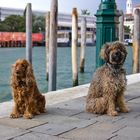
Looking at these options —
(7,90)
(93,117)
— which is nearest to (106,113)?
(93,117)

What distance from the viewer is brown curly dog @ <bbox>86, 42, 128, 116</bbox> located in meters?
7.45

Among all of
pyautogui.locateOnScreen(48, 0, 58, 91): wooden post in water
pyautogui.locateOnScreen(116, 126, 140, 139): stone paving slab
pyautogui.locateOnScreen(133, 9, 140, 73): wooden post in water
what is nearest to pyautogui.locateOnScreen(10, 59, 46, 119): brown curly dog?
pyautogui.locateOnScreen(116, 126, 140, 139): stone paving slab

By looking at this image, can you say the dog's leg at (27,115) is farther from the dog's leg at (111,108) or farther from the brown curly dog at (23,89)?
the dog's leg at (111,108)

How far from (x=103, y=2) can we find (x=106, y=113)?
2.91 m

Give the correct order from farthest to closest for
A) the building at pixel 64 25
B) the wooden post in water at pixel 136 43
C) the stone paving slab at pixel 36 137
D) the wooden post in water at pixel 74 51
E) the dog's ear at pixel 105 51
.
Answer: the building at pixel 64 25
the wooden post in water at pixel 74 51
the wooden post in water at pixel 136 43
the dog's ear at pixel 105 51
the stone paving slab at pixel 36 137

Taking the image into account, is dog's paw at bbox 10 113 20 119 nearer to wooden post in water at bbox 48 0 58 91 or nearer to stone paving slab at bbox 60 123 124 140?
stone paving slab at bbox 60 123 124 140

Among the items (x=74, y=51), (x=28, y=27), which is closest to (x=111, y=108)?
(x=28, y=27)

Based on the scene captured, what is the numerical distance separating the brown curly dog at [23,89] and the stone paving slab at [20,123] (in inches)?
6.6

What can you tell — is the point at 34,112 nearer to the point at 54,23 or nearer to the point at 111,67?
the point at 111,67

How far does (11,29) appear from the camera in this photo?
9706 cm

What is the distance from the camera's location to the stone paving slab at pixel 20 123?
6793mm

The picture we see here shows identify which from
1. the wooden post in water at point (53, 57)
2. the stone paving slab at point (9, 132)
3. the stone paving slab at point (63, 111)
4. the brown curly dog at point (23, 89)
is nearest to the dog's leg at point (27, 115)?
the brown curly dog at point (23, 89)

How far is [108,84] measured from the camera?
7.57 metres

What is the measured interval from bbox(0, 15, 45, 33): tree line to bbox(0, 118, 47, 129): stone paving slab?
86.9 meters
